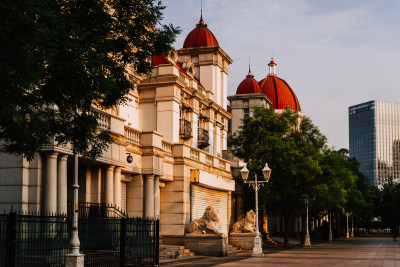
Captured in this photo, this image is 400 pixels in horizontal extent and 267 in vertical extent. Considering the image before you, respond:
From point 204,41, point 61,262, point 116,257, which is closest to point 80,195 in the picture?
point 116,257

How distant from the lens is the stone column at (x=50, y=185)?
2081 centimetres

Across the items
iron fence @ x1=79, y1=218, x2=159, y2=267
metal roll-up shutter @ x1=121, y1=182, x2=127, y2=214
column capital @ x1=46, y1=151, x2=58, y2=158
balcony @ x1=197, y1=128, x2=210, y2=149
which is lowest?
iron fence @ x1=79, y1=218, x2=159, y2=267

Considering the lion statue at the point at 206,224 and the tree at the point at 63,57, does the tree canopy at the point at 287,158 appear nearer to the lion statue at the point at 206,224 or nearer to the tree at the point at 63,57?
the lion statue at the point at 206,224

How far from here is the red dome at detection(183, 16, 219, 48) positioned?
164 ft

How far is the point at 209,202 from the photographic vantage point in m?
40.3

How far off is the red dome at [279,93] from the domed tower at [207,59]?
102 ft

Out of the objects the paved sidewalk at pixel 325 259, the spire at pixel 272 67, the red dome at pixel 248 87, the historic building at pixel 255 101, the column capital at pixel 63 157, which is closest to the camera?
the column capital at pixel 63 157

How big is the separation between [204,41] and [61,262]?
3427 cm

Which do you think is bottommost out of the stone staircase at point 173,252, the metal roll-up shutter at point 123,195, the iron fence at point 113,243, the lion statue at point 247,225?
the stone staircase at point 173,252

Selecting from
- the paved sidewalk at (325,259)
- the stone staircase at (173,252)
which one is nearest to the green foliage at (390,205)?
the paved sidewalk at (325,259)

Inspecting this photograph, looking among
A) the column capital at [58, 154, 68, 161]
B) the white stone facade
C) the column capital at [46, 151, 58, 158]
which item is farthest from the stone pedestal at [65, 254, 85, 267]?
the column capital at [58, 154, 68, 161]

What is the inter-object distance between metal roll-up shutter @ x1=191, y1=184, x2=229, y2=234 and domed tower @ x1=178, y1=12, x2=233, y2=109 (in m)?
8.97

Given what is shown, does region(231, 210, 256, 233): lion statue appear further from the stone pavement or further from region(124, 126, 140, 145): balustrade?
region(124, 126, 140, 145): balustrade

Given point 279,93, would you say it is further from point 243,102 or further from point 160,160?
point 160,160
